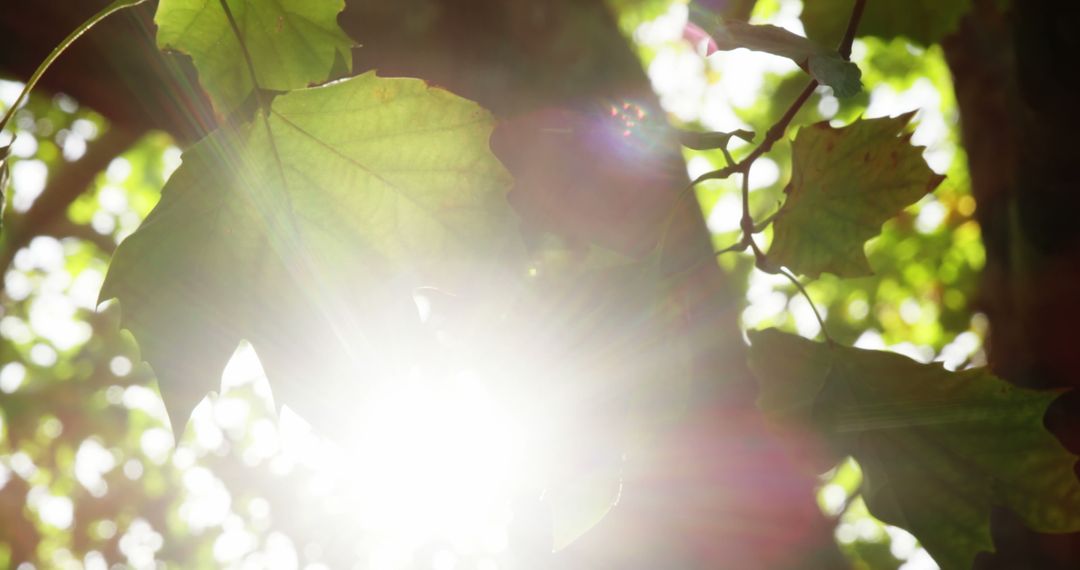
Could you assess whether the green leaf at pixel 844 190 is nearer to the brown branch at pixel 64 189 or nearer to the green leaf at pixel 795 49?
the green leaf at pixel 795 49

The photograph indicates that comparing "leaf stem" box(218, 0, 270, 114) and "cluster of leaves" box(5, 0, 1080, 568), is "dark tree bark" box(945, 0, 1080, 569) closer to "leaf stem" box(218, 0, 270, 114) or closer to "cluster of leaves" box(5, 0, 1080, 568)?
"cluster of leaves" box(5, 0, 1080, 568)

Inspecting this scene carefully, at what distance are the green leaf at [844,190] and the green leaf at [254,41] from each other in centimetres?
51

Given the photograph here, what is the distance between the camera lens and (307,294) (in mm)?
787

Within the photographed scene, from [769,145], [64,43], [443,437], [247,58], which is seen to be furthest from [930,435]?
[64,43]

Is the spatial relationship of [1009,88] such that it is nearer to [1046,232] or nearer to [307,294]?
[1046,232]

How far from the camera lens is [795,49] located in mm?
596

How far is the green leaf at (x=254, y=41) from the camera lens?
2.59ft

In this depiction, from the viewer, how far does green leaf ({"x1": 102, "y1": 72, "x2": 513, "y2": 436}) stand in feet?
2.43

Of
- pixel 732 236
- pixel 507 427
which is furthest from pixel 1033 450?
pixel 732 236

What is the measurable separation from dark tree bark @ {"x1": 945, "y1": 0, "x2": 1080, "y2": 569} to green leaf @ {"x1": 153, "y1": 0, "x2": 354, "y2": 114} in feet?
4.96

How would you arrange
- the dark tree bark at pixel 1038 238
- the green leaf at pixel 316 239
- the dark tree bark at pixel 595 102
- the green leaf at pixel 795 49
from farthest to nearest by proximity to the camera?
the dark tree bark at pixel 1038 238 < the dark tree bark at pixel 595 102 < the green leaf at pixel 316 239 < the green leaf at pixel 795 49

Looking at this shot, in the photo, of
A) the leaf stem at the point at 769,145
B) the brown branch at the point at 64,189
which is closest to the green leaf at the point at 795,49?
the leaf stem at the point at 769,145

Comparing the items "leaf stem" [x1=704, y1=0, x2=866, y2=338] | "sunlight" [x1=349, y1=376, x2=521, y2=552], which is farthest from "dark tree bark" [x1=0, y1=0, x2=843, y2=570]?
"sunlight" [x1=349, y1=376, x2=521, y2=552]

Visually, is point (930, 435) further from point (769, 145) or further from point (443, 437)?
point (443, 437)
